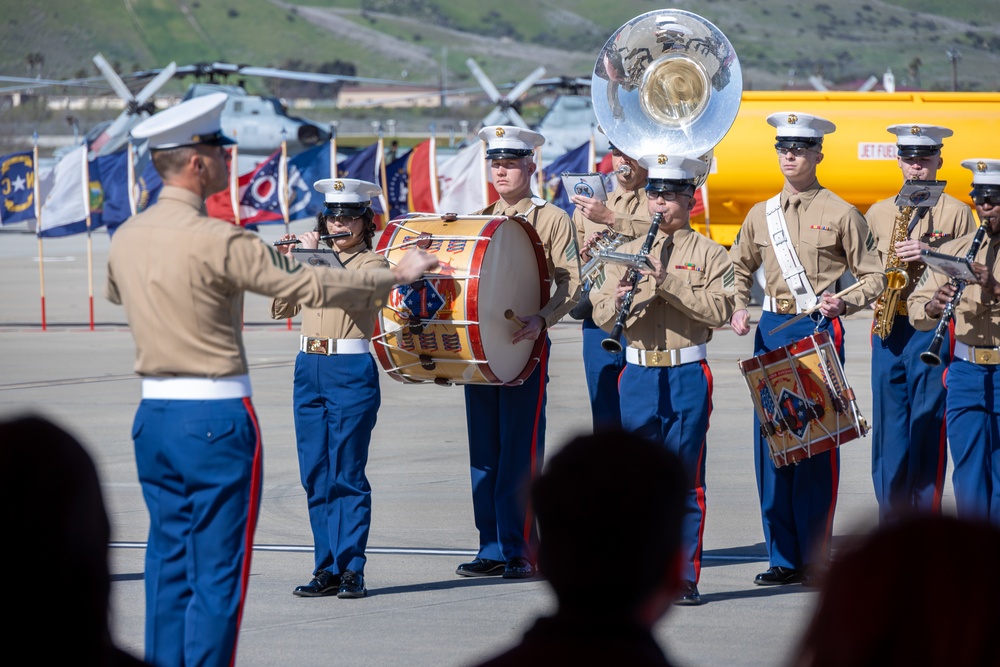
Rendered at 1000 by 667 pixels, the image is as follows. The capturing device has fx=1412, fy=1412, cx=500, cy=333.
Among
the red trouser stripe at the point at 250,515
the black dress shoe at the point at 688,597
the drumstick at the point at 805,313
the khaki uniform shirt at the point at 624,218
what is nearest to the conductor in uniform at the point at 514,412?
the khaki uniform shirt at the point at 624,218

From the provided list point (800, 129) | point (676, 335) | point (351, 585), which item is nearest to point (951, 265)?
point (800, 129)

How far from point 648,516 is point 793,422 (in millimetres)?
4446

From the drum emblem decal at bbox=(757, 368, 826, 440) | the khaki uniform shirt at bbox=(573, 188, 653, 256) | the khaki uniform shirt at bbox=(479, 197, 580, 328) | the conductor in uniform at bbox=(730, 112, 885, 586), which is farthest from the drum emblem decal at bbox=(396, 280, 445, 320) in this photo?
the drum emblem decal at bbox=(757, 368, 826, 440)

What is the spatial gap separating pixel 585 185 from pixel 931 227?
186 cm

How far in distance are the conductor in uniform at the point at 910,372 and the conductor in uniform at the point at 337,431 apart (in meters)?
2.71

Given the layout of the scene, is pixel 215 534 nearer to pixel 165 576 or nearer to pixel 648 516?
pixel 165 576

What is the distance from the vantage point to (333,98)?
165 m

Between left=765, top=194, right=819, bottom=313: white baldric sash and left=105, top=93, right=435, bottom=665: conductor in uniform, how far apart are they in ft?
9.89

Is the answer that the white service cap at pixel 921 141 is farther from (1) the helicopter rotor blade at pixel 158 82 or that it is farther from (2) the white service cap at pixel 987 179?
(1) the helicopter rotor blade at pixel 158 82

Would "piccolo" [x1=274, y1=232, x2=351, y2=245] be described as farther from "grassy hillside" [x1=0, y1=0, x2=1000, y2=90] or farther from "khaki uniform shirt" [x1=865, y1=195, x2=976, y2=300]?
"grassy hillside" [x1=0, y1=0, x2=1000, y2=90]

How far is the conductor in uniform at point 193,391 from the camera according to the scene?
461 cm

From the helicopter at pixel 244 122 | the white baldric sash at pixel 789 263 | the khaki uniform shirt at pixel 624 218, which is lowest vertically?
the white baldric sash at pixel 789 263

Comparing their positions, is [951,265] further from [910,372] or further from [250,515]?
[250,515]

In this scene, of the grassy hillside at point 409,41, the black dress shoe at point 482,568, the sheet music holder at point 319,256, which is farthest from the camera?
the grassy hillside at point 409,41
